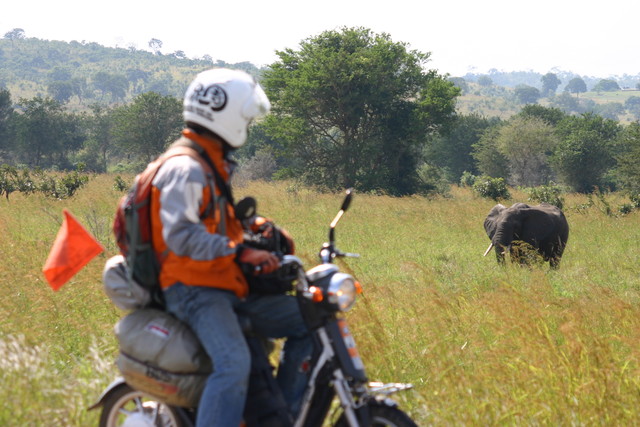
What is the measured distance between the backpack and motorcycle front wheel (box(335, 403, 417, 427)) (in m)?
1.03

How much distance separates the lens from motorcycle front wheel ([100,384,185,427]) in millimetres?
3568

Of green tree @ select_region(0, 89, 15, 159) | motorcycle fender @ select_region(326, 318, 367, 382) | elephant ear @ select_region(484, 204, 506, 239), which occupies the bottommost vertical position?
green tree @ select_region(0, 89, 15, 159)

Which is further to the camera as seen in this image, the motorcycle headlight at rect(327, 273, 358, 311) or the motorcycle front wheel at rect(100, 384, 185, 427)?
the motorcycle front wheel at rect(100, 384, 185, 427)

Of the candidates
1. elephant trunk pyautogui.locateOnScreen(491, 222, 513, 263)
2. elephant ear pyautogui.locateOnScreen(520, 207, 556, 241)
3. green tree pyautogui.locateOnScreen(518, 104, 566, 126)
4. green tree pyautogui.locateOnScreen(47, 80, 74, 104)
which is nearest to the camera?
elephant trunk pyautogui.locateOnScreen(491, 222, 513, 263)

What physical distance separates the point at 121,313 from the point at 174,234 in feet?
11.3

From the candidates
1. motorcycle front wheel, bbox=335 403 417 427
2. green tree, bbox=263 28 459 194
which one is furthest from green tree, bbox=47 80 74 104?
motorcycle front wheel, bbox=335 403 417 427

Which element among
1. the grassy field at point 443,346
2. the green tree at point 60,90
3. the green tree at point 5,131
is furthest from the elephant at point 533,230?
the green tree at point 60,90

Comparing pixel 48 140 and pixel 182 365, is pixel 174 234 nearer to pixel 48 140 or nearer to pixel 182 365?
pixel 182 365

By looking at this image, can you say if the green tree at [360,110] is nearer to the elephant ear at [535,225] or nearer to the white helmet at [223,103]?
the elephant ear at [535,225]

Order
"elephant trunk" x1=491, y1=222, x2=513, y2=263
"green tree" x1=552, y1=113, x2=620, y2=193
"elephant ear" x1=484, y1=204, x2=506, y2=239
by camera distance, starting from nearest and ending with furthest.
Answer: "elephant trunk" x1=491, y1=222, x2=513, y2=263, "elephant ear" x1=484, y1=204, x2=506, y2=239, "green tree" x1=552, y1=113, x2=620, y2=193

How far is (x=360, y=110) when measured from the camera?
35719 mm

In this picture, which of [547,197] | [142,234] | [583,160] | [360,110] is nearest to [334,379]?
[142,234]

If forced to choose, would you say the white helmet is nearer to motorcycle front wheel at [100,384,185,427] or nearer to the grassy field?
motorcycle front wheel at [100,384,185,427]

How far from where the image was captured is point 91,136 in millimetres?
69750
